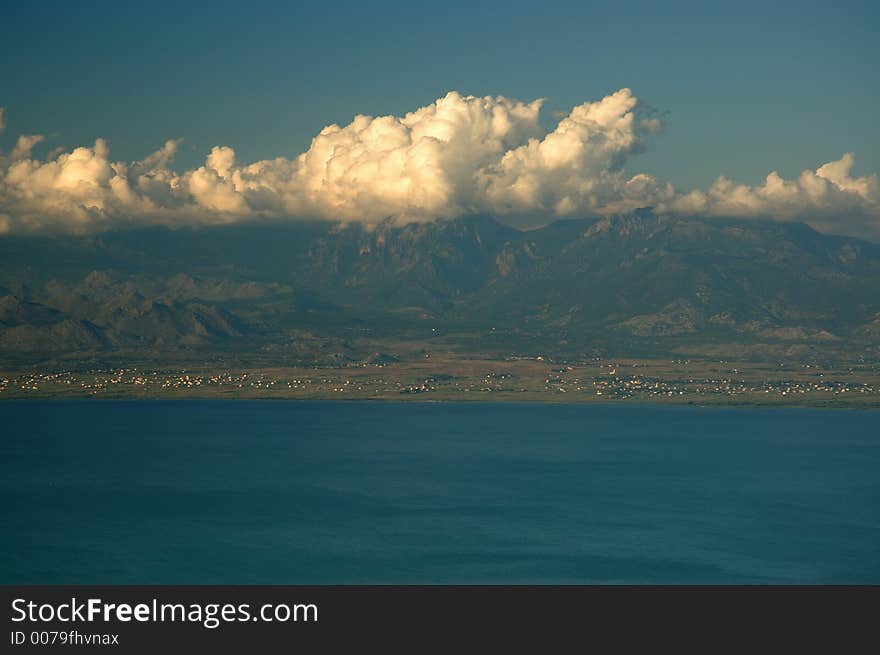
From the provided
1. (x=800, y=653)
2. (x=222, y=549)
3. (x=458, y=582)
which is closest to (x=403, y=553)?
(x=458, y=582)

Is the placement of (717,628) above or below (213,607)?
below

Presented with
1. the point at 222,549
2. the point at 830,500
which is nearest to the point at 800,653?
the point at 222,549

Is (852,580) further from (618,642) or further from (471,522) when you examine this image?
(618,642)

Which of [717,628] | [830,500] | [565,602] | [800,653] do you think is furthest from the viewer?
[830,500]

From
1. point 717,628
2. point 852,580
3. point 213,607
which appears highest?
point 213,607

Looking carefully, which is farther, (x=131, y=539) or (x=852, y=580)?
(x=131, y=539)

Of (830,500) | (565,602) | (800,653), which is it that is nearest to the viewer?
(800,653)

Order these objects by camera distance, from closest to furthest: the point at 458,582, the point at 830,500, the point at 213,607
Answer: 1. the point at 213,607
2. the point at 458,582
3. the point at 830,500

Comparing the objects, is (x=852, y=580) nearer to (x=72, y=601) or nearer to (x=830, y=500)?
(x=830, y=500)

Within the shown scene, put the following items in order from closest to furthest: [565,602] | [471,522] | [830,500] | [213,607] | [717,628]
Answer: [213,607] → [717,628] → [565,602] → [471,522] → [830,500]
